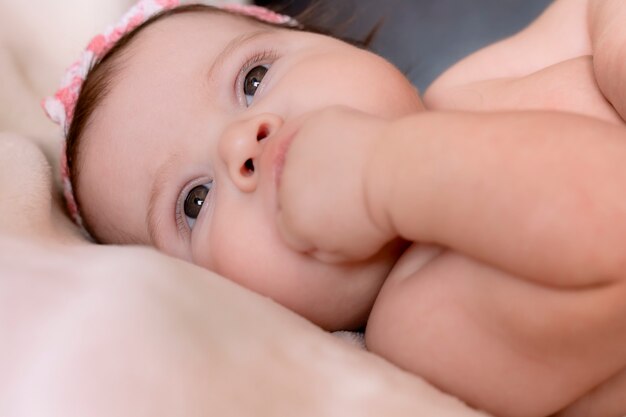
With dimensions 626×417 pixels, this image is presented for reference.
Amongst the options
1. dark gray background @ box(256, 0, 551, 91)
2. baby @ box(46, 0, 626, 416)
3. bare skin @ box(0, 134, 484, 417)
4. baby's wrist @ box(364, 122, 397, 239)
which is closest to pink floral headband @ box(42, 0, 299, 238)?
baby @ box(46, 0, 626, 416)

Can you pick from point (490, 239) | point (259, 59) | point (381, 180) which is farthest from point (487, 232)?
point (259, 59)

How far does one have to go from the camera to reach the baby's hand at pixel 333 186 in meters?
0.73

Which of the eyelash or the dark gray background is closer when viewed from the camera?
the eyelash

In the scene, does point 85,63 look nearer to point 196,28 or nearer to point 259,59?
point 196,28

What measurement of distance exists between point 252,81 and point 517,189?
0.48 metres

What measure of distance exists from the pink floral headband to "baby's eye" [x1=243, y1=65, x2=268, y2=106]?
0.78ft

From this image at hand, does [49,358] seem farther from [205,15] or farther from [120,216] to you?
[205,15]

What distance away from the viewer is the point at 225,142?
0.87 metres

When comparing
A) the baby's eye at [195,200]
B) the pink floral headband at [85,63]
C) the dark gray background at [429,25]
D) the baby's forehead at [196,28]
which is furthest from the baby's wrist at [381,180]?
the dark gray background at [429,25]

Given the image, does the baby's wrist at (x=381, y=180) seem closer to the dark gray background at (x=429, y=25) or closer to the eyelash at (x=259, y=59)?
the eyelash at (x=259, y=59)

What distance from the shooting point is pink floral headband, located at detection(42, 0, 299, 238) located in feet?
3.83

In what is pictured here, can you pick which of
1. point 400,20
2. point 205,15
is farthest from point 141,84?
point 400,20

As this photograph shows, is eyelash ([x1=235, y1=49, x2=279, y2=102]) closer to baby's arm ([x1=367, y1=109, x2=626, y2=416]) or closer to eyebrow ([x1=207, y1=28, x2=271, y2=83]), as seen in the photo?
eyebrow ([x1=207, y1=28, x2=271, y2=83])

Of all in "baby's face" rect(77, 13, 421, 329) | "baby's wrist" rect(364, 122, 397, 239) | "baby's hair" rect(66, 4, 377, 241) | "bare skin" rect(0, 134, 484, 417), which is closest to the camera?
"bare skin" rect(0, 134, 484, 417)
